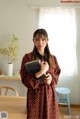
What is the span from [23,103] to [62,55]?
179 centimetres

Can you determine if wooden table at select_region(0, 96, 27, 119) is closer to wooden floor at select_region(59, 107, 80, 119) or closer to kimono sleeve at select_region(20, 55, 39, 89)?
kimono sleeve at select_region(20, 55, 39, 89)

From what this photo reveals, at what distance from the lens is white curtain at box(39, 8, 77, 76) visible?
9.36 feet

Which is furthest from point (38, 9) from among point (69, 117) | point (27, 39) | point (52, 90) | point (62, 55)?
point (52, 90)

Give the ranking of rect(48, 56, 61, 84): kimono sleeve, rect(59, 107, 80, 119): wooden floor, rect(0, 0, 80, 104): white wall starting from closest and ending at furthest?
rect(48, 56, 61, 84): kimono sleeve < rect(59, 107, 80, 119): wooden floor < rect(0, 0, 80, 104): white wall

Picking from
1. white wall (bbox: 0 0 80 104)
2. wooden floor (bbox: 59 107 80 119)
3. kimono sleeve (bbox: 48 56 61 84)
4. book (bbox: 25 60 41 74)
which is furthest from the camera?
white wall (bbox: 0 0 80 104)

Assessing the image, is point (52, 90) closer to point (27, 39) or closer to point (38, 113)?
point (38, 113)

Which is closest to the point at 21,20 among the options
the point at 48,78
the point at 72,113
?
the point at 72,113

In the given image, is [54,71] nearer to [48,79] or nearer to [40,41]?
[48,79]

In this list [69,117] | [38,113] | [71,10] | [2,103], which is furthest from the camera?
[71,10]

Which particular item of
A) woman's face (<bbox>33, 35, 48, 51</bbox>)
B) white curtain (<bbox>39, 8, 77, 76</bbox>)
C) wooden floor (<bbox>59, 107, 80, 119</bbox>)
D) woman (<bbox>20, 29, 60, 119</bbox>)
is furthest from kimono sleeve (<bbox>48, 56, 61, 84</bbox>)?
white curtain (<bbox>39, 8, 77, 76</bbox>)

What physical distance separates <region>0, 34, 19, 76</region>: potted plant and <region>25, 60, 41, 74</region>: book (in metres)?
1.89

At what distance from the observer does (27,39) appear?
2953 millimetres

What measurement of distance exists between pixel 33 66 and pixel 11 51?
1.93 m

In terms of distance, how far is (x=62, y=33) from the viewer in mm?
2885
